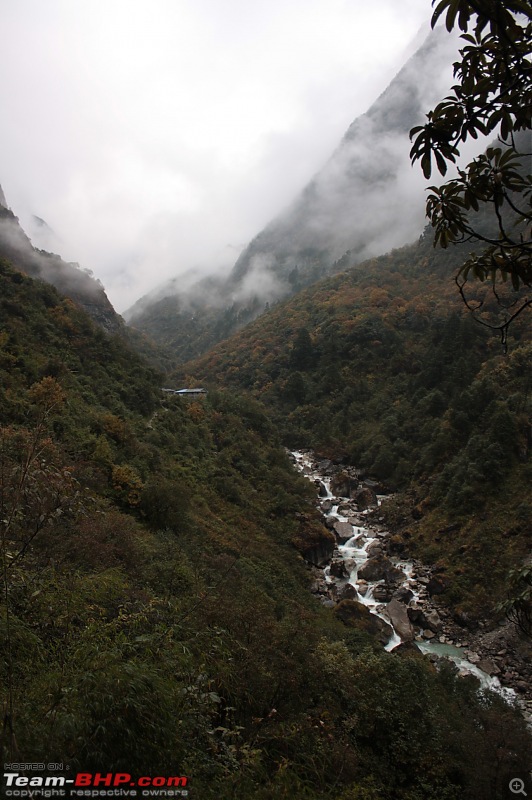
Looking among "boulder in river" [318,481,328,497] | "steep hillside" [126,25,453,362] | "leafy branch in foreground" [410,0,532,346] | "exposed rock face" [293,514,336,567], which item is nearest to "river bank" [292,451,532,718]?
"exposed rock face" [293,514,336,567]

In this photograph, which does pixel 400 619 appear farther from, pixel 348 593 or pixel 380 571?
pixel 380 571

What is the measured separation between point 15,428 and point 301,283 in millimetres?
90601

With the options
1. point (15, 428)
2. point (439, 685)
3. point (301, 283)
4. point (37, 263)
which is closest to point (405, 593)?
point (439, 685)

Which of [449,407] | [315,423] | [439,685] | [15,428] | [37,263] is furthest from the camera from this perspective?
[37,263]

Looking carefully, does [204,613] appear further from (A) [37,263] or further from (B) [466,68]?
(A) [37,263]

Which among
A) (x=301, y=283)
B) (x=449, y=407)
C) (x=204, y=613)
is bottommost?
(x=204, y=613)

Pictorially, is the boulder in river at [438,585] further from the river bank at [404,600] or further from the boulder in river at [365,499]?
the boulder in river at [365,499]

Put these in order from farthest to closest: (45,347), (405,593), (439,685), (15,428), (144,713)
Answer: (45,347)
(405,593)
(15,428)
(439,685)
(144,713)

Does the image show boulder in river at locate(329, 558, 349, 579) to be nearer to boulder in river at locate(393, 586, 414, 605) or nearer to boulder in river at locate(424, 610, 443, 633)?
boulder in river at locate(393, 586, 414, 605)

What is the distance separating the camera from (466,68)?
2555mm

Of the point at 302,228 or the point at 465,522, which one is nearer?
the point at 465,522

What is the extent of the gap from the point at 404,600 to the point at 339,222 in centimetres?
10552

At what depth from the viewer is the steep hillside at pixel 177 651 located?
116 inches

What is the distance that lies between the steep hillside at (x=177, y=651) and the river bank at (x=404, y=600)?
220 centimetres
